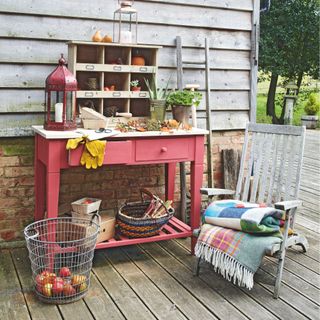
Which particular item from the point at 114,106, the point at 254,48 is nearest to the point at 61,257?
the point at 114,106

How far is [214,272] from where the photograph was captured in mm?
3369

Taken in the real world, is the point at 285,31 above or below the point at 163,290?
above

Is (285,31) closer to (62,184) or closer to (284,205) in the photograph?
(62,184)

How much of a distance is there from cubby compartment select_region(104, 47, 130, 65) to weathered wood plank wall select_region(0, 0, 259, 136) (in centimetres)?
17

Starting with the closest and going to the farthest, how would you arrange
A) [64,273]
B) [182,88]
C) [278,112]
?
[64,273], [182,88], [278,112]

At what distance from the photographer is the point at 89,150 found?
312cm

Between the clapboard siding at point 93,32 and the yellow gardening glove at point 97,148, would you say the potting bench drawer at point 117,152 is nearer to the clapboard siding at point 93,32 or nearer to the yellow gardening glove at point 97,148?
the yellow gardening glove at point 97,148

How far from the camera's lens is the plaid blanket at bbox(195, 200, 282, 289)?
2.97m

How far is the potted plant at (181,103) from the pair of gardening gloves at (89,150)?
82 centimetres

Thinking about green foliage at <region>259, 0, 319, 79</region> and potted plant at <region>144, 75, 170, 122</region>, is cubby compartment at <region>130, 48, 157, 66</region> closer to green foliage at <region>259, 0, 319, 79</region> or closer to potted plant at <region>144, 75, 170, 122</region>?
potted plant at <region>144, 75, 170, 122</region>

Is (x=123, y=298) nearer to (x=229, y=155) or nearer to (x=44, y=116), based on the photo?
(x=44, y=116)

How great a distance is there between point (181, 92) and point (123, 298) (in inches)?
63.9

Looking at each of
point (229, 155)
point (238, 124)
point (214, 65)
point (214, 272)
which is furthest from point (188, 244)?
point (214, 65)

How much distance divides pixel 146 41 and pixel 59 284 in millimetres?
2107
